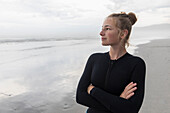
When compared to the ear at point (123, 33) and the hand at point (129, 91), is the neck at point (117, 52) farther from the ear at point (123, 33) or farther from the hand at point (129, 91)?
the hand at point (129, 91)

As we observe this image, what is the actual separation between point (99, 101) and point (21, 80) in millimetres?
6085

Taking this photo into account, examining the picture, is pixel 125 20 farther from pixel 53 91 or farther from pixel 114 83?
pixel 53 91

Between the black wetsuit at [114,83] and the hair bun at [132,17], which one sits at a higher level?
the hair bun at [132,17]

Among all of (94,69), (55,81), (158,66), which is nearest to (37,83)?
(55,81)

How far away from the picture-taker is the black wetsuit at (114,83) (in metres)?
1.82

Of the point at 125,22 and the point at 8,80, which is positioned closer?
the point at 125,22

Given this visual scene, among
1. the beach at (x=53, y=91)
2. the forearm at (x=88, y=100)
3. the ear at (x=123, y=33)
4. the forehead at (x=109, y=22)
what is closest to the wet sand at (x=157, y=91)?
the beach at (x=53, y=91)

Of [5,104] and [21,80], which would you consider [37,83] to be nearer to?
[21,80]

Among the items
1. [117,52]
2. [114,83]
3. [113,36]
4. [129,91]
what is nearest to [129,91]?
[129,91]

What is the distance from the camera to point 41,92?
5875 mm

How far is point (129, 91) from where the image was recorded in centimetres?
179

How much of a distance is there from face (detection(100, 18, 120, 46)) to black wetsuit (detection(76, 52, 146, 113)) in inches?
8.1

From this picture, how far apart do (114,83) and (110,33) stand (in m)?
0.56

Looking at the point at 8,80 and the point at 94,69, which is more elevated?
the point at 94,69
